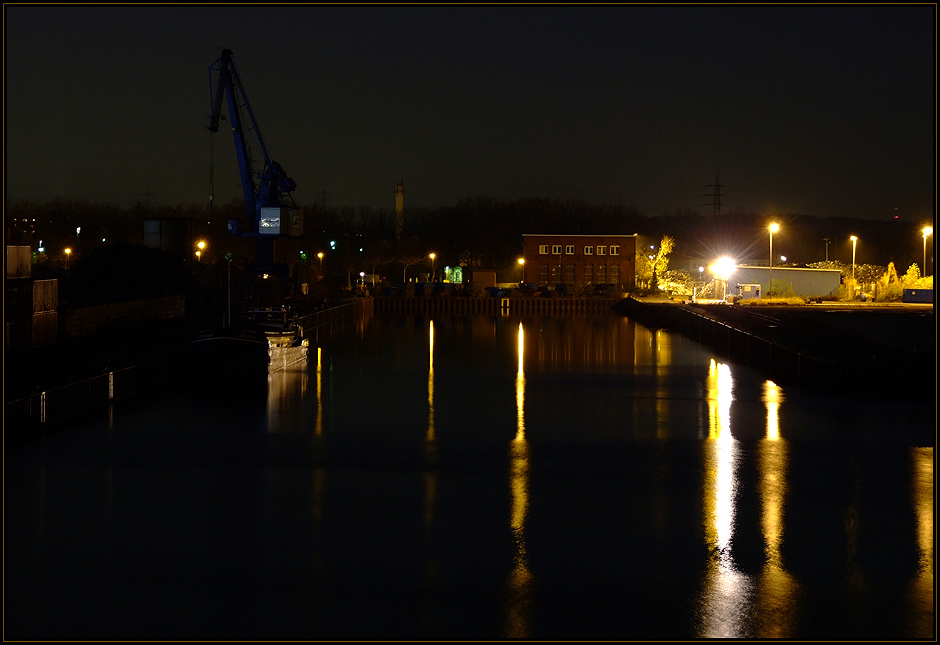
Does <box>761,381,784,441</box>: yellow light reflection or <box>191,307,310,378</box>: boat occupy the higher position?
<box>191,307,310,378</box>: boat

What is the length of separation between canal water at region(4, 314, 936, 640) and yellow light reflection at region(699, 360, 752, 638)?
0.05 metres

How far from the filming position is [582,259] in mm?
86250

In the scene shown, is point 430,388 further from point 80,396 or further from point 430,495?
point 430,495

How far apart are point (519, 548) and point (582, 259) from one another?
2960 inches

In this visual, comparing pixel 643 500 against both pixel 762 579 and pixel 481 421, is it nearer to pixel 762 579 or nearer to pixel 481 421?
pixel 762 579

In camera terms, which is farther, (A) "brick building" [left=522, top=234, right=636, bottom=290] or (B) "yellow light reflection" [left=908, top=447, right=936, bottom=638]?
(A) "brick building" [left=522, top=234, right=636, bottom=290]

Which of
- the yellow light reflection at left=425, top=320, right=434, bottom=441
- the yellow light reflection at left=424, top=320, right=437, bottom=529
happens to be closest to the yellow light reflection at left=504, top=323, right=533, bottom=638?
the yellow light reflection at left=424, top=320, right=437, bottom=529

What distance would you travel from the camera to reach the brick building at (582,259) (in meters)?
86.0

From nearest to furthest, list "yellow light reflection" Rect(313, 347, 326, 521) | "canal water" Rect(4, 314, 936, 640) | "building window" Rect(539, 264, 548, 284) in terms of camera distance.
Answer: "canal water" Rect(4, 314, 936, 640)
"yellow light reflection" Rect(313, 347, 326, 521)
"building window" Rect(539, 264, 548, 284)

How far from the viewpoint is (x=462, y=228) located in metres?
121

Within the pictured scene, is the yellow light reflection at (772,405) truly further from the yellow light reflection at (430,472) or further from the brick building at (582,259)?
the brick building at (582,259)

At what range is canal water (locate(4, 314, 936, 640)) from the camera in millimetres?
9883

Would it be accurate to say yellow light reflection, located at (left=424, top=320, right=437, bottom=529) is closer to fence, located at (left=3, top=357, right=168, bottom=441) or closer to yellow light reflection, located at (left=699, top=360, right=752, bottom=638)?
yellow light reflection, located at (left=699, top=360, right=752, bottom=638)

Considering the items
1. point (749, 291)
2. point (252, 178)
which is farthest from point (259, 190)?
point (749, 291)
